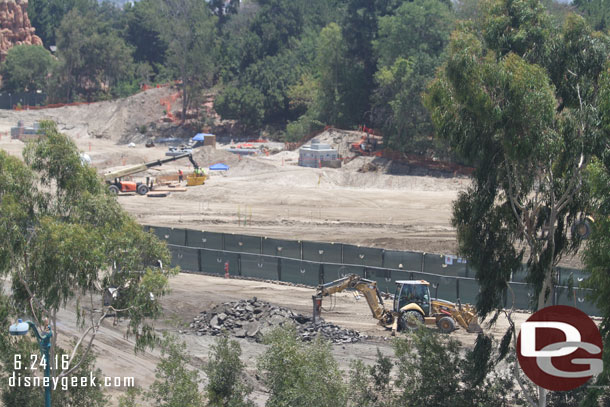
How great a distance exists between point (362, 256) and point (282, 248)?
4.42m

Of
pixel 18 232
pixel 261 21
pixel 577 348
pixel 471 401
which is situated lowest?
pixel 471 401

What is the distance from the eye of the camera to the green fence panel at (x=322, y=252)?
39.3m

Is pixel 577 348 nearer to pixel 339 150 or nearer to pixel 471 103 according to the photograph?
pixel 471 103

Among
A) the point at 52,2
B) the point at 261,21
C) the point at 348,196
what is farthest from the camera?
the point at 52,2

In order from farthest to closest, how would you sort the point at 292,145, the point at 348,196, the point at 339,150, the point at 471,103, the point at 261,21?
1. the point at 261,21
2. the point at 292,145
3. the point at 339,150
4. the point at 348,196
5. the point at 471,103

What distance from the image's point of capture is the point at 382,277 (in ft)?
117

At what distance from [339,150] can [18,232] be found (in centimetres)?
6120

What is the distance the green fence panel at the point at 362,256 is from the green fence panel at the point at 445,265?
247cm

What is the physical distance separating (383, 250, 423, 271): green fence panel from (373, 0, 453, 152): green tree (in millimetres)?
35565

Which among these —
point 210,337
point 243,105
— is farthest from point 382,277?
point 243,105

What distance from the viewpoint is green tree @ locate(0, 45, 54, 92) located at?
394 feet

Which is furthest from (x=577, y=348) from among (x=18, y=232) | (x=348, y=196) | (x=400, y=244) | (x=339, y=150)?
(x=339, y=150)

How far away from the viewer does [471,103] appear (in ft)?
65.5

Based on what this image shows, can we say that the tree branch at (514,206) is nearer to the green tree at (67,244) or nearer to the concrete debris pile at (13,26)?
the green tree at (67,244)
